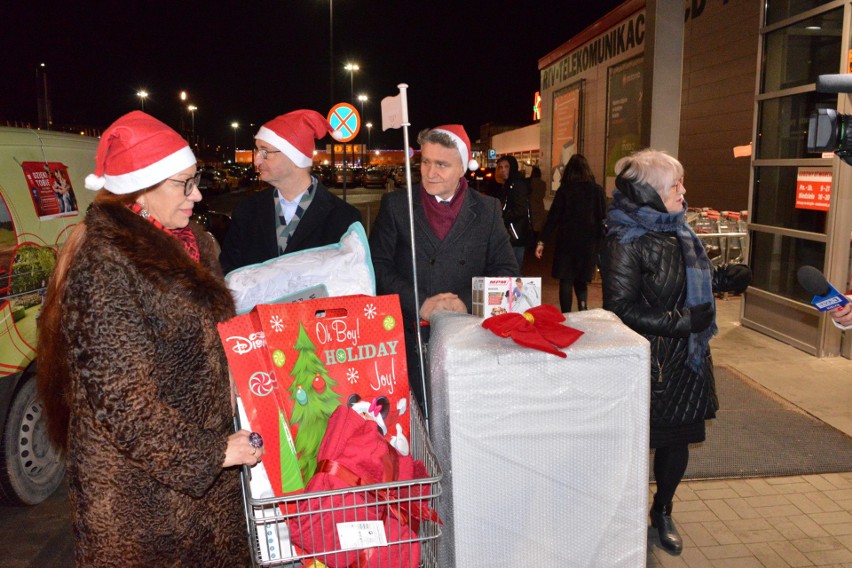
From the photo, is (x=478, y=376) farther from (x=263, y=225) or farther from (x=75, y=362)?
(x=263, y=225)

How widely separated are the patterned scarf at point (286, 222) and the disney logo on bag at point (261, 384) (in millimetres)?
1606

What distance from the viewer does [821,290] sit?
9.90 ft

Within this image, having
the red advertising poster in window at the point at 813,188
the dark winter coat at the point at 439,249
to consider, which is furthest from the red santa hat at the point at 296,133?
the red advertising poster in window at the point at 813,188

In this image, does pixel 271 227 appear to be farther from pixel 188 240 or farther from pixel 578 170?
pixel 578 170

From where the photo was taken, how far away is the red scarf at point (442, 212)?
12.0ft

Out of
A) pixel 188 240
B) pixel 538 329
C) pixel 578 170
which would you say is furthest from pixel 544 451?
pixel 578 170

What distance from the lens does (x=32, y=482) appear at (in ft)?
15.0

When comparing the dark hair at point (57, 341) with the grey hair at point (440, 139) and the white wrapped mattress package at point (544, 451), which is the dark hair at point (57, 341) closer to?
the white wrapped mattress package at point (544, 451)

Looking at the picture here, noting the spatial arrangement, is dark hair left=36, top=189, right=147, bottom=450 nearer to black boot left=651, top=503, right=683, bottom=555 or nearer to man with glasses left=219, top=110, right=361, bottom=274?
man with glasses left=219, top=110, right=361, bottom=274

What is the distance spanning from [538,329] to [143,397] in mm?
1116

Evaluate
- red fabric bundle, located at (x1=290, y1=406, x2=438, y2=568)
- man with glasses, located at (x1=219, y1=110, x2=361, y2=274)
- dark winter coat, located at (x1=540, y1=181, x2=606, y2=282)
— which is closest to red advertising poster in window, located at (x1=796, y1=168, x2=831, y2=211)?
dark winter coat, located at (x1=540, y1=181, x2=606, y2=282)

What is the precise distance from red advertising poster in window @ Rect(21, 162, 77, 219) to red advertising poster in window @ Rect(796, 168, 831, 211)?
6.71 metres

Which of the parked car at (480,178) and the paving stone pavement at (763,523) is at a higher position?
the parked car at (480,178)

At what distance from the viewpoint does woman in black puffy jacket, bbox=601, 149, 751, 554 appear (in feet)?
11.5
